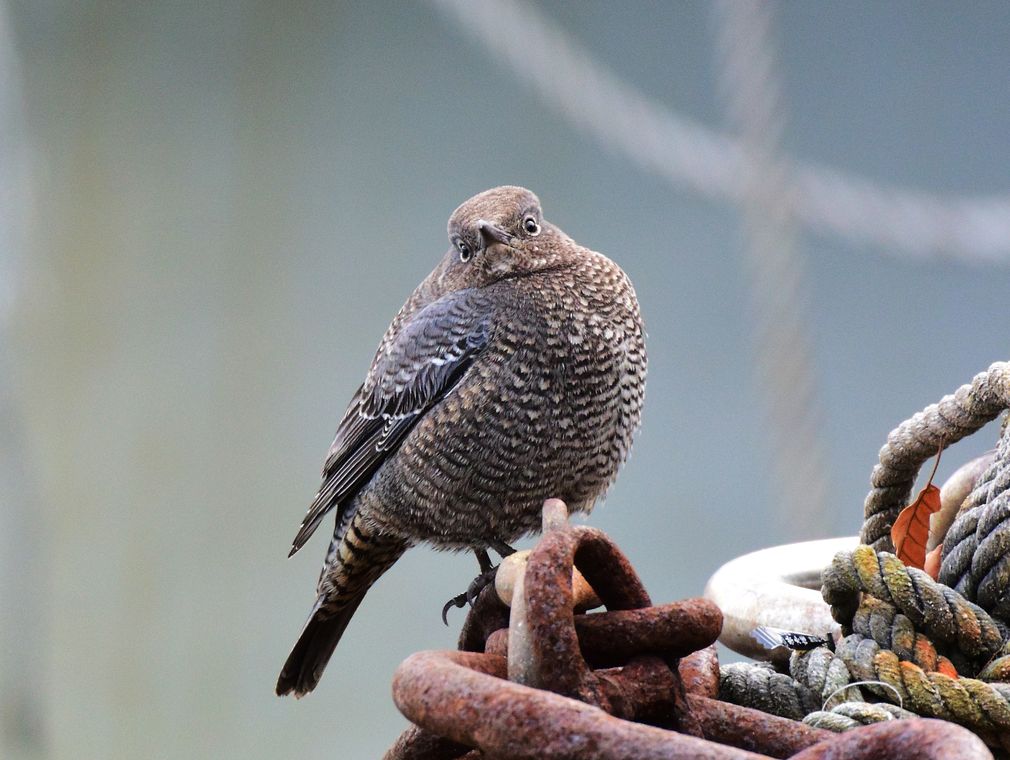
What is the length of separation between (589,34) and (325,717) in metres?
2.40

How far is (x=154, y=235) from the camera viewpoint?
362cm

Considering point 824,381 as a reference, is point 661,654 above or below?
below

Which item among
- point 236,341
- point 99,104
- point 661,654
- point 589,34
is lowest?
point 661,654

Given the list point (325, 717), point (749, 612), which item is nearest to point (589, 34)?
point (325, 717)

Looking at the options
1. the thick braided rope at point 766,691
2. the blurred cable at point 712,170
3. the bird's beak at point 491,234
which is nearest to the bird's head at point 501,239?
the bird's beak at point 491,234

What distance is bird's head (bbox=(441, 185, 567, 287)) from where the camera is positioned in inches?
55.6

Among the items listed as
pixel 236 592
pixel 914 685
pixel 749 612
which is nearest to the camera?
pixel 914 685

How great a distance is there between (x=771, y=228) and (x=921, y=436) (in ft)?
4.95

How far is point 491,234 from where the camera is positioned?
1.41 meters

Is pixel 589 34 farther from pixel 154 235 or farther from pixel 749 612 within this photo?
pixel 749 612

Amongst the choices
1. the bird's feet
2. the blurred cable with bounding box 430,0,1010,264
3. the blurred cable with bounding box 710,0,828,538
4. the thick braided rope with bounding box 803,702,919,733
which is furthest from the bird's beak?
the blurred cable with bounding box 430,0,1010,264

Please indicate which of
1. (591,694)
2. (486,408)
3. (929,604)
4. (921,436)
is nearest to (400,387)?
(486,408)

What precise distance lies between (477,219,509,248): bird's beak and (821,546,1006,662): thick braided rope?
752 millimetres

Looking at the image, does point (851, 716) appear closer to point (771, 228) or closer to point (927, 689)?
point (927, 689)
